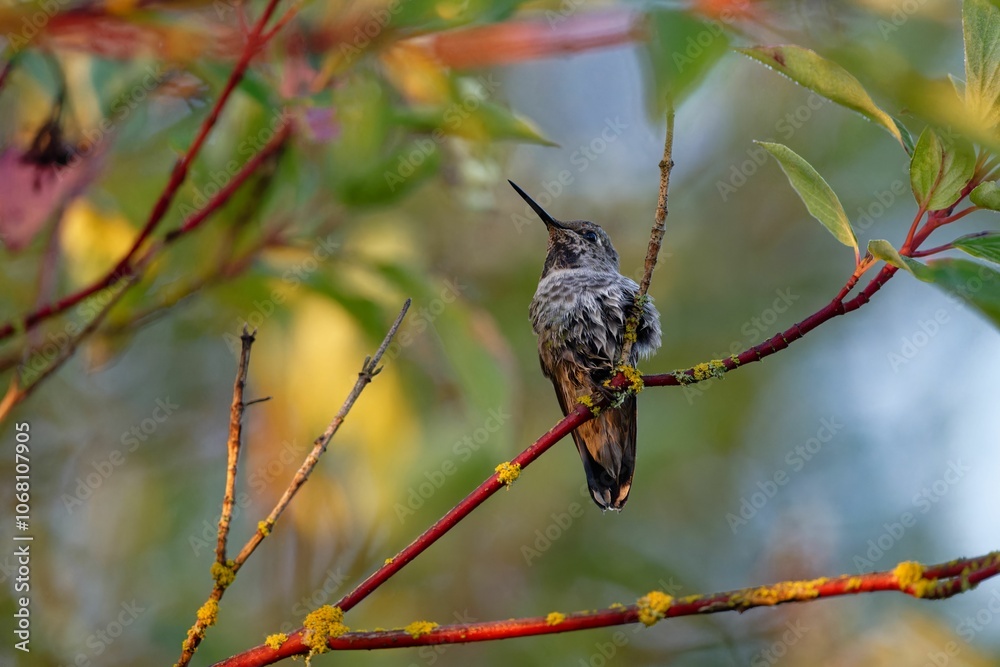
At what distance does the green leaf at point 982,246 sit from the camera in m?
1.50

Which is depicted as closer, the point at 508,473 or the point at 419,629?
the point at 419,629

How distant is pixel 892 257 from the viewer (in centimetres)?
134

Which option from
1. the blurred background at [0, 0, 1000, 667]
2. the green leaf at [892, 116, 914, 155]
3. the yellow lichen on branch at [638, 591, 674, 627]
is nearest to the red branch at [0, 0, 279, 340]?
the blurred background at [0, 0, 1000, 667]

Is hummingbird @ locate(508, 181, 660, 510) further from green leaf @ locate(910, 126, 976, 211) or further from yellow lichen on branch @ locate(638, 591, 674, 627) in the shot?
yellow lichen on branch @ locate(638, 591, 674, 627)

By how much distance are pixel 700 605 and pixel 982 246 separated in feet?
2.60

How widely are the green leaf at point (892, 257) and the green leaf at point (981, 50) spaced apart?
0.95 ft

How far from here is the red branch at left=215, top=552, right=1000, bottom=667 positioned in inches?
43.6

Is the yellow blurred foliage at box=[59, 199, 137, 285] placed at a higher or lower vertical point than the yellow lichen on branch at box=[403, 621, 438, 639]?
lower

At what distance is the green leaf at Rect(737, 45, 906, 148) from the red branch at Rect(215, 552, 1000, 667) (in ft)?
2.52

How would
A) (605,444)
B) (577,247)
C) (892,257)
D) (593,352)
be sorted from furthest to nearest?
(577,247) < (605,444) < (593,352) < (892,257)

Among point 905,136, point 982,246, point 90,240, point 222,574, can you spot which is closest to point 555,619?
point 222,574

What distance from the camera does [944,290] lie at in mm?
1405

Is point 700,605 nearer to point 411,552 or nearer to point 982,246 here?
point 411,552

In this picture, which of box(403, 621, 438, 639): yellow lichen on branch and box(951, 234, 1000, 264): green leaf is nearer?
box(403, 621, 438, 639): yellow lichen on branch
